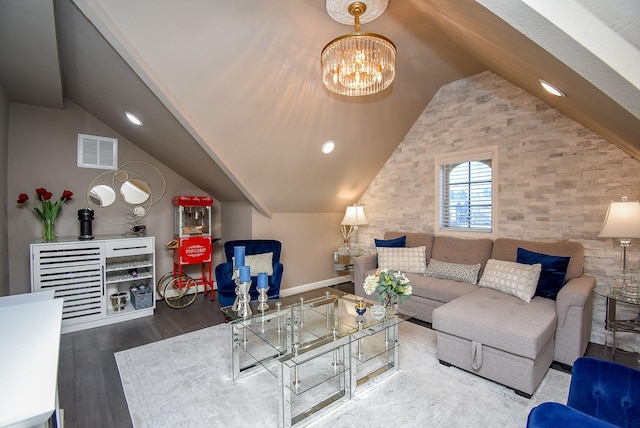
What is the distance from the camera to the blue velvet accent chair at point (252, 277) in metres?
3.46

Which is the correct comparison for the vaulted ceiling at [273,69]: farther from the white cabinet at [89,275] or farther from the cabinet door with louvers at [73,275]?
the cabinet door with louvers at [73,275]

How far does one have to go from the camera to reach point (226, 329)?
3314 mm

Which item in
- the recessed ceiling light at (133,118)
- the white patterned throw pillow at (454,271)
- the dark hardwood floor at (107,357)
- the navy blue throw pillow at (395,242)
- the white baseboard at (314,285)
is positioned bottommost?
the dark hardwood floor at (107,357)

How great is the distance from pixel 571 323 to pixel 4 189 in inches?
226

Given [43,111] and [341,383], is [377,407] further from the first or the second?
[43,111]

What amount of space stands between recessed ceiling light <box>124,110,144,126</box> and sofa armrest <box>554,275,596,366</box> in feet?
14.8

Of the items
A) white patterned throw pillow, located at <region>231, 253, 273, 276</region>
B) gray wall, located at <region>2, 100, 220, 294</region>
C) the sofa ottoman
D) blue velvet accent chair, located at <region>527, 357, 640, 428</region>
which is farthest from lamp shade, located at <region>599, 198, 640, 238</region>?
gray wall, located at <region>2, 100, 220, 294</region>

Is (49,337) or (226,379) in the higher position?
(49,337)

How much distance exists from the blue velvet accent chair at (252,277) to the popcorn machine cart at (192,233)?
0.59 meters

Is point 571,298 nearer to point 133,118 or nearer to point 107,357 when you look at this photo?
point 107,357

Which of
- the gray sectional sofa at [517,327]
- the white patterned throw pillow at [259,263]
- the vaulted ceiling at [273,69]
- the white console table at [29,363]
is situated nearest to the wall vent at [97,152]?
the vaulted ceiling at [273,69]

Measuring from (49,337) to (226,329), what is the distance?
2566mm

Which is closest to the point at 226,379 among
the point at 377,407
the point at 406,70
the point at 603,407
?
the point at 377,407

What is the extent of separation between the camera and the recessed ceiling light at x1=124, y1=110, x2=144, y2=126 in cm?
327
